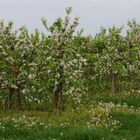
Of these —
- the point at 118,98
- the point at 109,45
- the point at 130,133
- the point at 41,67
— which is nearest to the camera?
the point at 130,133

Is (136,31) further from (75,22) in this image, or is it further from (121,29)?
(75,22)

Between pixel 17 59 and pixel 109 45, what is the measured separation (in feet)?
41.5

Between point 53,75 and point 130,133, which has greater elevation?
point 53,75

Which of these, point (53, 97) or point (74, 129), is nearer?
point (74, 129)

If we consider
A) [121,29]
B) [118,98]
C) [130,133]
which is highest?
[121,29]

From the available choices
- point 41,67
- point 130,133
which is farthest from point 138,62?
point 130,133

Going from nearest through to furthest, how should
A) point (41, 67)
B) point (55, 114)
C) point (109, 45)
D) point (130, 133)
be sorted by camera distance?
point (130, 133) < point (55, 114) < point (41, 67) < point (109, 45)

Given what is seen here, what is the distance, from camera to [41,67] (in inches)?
853

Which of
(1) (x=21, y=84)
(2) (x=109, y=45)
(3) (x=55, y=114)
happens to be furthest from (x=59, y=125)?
(2) (x=109, y=45)

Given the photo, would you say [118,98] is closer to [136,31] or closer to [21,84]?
[21,84]

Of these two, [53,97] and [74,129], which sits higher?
[53,97]

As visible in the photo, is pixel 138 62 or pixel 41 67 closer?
pixel 41 67

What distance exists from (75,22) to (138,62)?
1420 cm

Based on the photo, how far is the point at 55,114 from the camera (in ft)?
65.3
